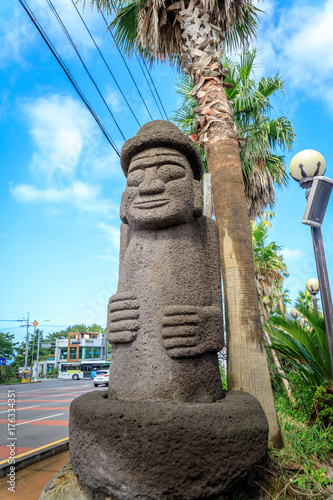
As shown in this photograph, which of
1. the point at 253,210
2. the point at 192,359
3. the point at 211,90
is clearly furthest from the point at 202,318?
the point at 253,210

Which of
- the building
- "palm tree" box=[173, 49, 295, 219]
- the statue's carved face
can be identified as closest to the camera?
the statue's carved face

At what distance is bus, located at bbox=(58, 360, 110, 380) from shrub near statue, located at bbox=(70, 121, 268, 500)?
106 ft

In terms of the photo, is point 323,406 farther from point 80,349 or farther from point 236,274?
point 80,349

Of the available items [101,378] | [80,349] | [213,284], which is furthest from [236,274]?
[80,349]

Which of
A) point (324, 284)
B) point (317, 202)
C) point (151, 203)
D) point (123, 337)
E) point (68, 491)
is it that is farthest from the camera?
point (317, 202)

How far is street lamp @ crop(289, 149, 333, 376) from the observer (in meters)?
3.66

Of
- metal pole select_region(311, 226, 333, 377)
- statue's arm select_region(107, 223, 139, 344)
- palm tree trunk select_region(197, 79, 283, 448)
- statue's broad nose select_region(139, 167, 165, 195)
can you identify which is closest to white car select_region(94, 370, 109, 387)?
palm tree trunk select_region(197, 79, 283, 448)

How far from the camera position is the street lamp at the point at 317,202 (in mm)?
3662

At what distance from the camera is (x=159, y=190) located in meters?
3.01

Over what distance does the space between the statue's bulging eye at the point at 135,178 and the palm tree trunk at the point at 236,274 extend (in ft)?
4.62

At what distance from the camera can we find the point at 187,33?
5.71m

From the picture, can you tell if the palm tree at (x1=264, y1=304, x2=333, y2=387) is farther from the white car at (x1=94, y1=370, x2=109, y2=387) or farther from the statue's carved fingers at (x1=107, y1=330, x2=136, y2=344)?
the white car at (x1=94, y1=370, x2=109, y2=387)

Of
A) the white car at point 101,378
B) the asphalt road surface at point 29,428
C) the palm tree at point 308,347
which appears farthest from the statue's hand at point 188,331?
the white car at point 101,378

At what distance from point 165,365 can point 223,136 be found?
3.32 metres
